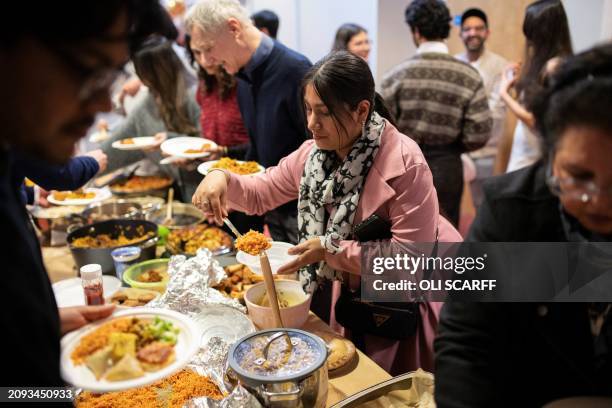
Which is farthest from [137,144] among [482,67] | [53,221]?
[482,67]

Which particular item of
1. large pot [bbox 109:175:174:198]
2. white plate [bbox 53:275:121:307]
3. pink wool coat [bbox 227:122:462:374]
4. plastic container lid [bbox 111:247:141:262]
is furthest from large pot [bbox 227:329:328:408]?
large pot [bbox 109:175:174:198]

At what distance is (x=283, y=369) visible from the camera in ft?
3.89

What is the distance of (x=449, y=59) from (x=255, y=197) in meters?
1.43

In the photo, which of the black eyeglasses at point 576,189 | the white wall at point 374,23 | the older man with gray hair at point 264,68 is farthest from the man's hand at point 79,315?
the white wall at point 374,23

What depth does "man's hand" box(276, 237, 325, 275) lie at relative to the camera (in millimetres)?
1590

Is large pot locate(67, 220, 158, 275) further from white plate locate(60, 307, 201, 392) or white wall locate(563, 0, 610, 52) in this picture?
white wall locate(563, 0, 610, 52)

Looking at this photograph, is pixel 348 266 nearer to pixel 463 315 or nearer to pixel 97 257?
pixel 463 315

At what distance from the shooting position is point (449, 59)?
2.76 metres

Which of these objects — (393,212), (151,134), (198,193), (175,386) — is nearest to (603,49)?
(393,212)

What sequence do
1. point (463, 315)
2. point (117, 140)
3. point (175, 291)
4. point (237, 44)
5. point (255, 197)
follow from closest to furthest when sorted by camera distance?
point (463, 315) → point (175, 291) → point (255, 197) → point (237, 44) → point (117, 140)

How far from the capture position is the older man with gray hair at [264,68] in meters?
2.26

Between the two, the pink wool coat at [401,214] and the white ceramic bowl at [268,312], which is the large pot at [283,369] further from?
the pink wool coat at [401,214]

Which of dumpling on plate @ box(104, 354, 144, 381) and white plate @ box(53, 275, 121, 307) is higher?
Answer: dumpling on plate @ box(104, 354, 144, 381)

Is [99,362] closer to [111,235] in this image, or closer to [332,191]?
[332,191]
